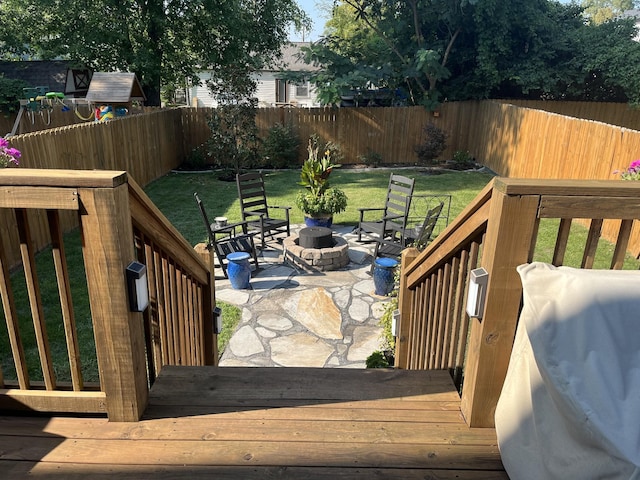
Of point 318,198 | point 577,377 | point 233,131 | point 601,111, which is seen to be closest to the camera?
point 577,377

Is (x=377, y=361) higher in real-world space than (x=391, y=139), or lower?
lower

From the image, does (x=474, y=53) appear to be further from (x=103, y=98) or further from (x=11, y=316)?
(x=11, y=316)

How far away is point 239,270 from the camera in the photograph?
564 centimetres

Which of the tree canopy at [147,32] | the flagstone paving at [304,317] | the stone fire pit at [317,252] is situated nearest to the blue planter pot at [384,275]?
the flagstone paving at [304,317]

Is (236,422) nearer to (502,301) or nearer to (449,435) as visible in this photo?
(449,435)

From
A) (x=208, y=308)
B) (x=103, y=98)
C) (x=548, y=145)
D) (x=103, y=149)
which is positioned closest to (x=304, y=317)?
(x=208, y=308)

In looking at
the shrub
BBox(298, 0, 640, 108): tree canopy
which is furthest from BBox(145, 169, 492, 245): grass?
BBox(298, 0, 640, 108): tree canopy

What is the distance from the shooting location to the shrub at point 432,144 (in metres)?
13.3

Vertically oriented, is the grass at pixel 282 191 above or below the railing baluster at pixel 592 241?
below

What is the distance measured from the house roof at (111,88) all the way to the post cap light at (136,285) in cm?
1002

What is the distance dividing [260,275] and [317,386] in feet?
12.7

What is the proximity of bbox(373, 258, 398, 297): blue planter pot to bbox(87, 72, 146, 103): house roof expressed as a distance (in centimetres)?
794

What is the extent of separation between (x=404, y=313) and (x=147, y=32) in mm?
15089

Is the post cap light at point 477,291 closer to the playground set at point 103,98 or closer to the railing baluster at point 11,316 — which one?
the railing baluster at point 11,316
